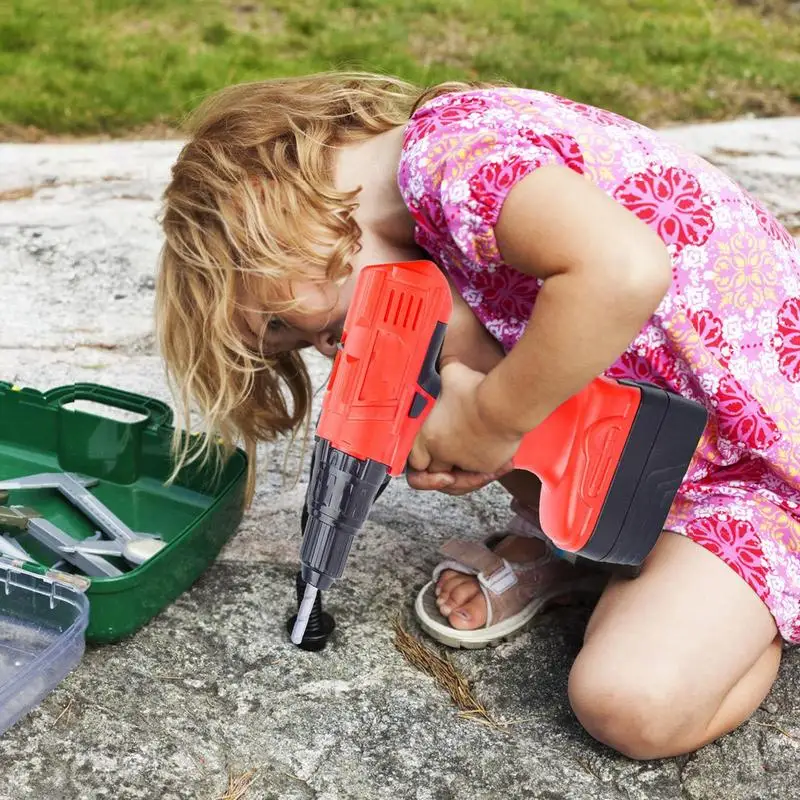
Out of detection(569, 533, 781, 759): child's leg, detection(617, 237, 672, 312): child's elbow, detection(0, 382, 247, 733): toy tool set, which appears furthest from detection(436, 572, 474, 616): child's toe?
detection(617, 237, 672, 312): child's elbow

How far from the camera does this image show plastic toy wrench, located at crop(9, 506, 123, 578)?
1492 millimetres

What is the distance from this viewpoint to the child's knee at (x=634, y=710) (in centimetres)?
127

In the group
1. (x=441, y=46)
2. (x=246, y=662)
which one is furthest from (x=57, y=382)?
(x=441, y=46)

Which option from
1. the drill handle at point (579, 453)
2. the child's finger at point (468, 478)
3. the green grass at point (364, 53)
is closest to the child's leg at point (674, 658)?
the drill handle at point (579, 453)

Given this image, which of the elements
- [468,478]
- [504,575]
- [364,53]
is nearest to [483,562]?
[504,575]

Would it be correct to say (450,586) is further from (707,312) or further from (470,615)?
(707,312)

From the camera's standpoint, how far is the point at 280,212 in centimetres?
128

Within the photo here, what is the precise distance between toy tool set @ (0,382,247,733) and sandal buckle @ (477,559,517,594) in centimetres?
38

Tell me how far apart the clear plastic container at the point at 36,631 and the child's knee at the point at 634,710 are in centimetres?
61

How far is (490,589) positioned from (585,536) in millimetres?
250

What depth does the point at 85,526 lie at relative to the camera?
1.67 m

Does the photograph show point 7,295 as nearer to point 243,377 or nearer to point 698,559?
point 243,377

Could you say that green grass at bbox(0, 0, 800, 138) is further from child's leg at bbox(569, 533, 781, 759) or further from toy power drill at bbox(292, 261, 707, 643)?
child's leg at bbox(569, 533, 781, 759)

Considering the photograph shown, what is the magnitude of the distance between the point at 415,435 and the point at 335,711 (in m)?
0.36
